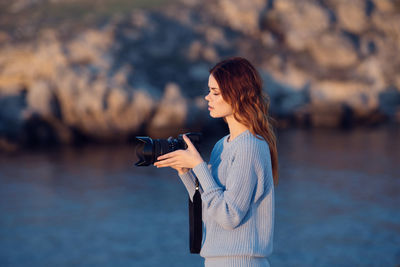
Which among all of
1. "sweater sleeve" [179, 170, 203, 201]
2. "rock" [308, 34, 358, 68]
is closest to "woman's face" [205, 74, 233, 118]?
"sweater sleeve" [179, 170, 203, 201]

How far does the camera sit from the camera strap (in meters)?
2.05

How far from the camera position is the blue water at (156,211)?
18.9 feet

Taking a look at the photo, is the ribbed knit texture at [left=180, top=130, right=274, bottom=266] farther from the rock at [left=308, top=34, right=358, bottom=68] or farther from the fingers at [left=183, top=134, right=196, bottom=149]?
the rock at [left=308, top=34, right=358, bottom=68]

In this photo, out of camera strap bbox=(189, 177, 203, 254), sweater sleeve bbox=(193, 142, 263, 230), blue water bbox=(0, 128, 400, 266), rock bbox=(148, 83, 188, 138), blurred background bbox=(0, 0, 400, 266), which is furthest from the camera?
rock bbox=(148, 83, 188, 138)

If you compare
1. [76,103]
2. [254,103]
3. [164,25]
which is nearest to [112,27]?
[164,25]

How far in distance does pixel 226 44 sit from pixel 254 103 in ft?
78.8

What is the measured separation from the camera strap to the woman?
0.03 metres

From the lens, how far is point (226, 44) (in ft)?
83.3

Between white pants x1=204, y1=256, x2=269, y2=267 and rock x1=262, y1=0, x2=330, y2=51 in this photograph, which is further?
rock x1=262, y1=0, x2=330, y2=51

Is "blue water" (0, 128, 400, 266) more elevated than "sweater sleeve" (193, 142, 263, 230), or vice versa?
"sweater sleeve" (193, 142, 263, 230)

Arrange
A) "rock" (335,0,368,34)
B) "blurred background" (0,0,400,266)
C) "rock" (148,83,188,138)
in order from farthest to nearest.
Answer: "rock" (335,0,368,34), "rock" (148,83,188,138), "blurred background" (0,0,400,266)

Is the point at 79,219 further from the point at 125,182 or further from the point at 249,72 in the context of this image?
the point at 249,72

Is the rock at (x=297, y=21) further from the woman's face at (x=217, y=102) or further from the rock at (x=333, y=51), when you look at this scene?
the woman's face at (x=217, y=102)

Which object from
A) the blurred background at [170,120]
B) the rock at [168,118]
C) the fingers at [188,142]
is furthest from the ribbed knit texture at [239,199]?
the rock at [168,118]
